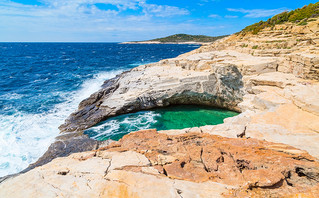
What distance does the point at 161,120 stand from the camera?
17797 millimetres

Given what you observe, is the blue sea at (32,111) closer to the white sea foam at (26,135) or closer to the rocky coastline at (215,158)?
the white sea foam at (26,135)

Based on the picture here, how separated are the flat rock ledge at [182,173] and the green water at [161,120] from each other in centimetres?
846

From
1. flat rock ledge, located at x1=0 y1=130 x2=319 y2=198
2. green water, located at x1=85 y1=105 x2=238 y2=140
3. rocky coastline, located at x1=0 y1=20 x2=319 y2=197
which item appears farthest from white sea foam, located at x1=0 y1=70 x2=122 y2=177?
flat rock ledge, located at x1=0 y1=130 x2=319 y2=198

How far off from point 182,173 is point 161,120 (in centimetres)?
1205

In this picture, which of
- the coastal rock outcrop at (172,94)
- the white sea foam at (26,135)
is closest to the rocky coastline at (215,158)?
the white sea foam at (26,135)

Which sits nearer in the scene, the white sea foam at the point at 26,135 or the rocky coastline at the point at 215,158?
the rocky coastline at the point at 215,158

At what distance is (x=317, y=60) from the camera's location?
12508mm

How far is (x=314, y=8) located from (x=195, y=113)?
120 ft

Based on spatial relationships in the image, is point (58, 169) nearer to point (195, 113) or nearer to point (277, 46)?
point (195, 113)

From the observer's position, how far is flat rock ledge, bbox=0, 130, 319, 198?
4.88 m

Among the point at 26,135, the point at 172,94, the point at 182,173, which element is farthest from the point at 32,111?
the point at 182,173

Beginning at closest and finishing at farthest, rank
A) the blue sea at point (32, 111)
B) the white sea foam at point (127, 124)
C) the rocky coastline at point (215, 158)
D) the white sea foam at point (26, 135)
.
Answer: the rocky coastline at point (215, 158) → the white sea foam at point (26, 135) → the blue sea at point (32, 111) → the white sea foam at point (127, 124)

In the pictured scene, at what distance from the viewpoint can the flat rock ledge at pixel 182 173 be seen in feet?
16.0

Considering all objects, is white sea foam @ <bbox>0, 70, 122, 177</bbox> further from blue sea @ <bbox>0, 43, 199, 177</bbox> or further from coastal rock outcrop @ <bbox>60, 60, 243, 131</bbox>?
coastal rock outcrop @ <bbox>60, 60, 243, 131</bbox>
